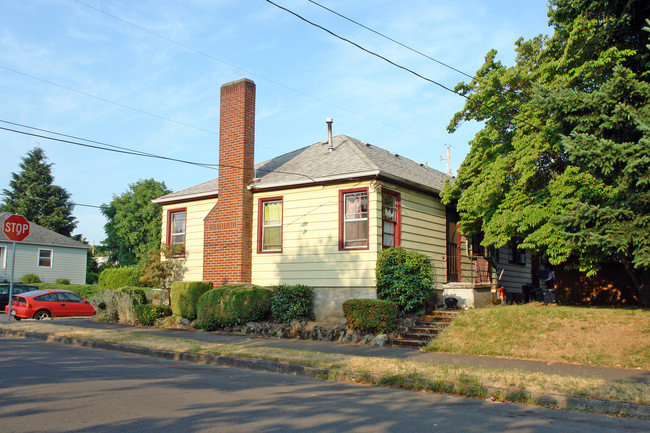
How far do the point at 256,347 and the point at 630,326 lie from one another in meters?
8.98

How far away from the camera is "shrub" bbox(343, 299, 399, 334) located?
13.8m

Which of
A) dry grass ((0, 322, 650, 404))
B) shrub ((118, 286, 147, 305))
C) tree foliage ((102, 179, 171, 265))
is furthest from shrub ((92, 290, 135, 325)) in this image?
tree foliage ((102, 179, 171, 265))

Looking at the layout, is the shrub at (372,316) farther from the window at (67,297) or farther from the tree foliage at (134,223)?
the tree foliage at (134,223)

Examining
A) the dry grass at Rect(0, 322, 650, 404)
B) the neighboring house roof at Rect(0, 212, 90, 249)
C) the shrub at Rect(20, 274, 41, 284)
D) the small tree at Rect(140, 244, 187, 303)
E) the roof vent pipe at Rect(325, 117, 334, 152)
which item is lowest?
the dry grass at Rect(0, 322, 650, 404)

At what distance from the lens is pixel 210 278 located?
705 inches

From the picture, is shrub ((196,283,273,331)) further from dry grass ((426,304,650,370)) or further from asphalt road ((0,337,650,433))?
asphalt road ((0,337,650,433))

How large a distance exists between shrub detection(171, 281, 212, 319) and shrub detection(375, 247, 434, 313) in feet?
20.0

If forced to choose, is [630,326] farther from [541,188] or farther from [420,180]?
[420,180]

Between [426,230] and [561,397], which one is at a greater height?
Result: [426,230]

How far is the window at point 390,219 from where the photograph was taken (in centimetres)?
1585

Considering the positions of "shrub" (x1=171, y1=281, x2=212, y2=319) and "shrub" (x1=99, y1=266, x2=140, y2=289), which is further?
"shrub" (x1=99, y1=266, x2=140, y2=289)

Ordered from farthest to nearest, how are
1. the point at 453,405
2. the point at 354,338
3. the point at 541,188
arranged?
the point at 541,188, the point at 354,338, the point at 453,405

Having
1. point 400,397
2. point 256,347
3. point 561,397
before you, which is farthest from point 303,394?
point 256,347

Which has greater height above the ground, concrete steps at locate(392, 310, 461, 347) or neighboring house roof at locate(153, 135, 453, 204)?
neighboring house roof at locate(153, 135, 453, 204)
